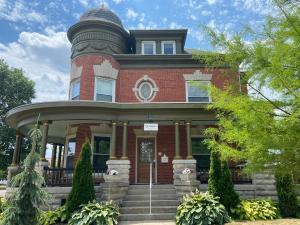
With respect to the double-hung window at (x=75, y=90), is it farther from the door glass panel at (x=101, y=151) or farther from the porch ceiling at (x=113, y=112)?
the porch ceiling at (x=113, y=112)

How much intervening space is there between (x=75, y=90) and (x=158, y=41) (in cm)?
606

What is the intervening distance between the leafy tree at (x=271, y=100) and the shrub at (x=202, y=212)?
3105 millimetres

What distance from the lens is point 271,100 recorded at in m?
5.70

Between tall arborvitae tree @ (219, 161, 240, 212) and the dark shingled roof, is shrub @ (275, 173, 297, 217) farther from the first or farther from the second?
the dark shingled roof

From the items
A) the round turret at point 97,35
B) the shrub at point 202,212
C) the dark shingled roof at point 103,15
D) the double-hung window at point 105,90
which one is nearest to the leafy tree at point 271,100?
the shrub at point 202,212

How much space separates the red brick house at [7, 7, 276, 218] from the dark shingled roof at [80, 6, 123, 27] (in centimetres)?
6

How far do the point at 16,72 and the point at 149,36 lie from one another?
18.2 metres

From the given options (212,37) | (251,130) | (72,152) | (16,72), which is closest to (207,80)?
(72,152)

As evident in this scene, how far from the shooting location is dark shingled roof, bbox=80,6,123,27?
57.0 feet

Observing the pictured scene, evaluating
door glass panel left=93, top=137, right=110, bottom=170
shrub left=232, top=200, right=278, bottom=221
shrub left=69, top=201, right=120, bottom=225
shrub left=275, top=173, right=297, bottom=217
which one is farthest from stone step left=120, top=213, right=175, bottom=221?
door glass panel left=93, top=137, right=110, bottom=170

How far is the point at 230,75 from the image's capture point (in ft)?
23.1

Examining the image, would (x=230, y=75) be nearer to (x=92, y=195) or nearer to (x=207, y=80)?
(x=92, y=195)

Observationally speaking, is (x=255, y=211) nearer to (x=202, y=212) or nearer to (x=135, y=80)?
(x=202, y=212)

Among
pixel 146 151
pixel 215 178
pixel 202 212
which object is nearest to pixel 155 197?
pixel 215 178
